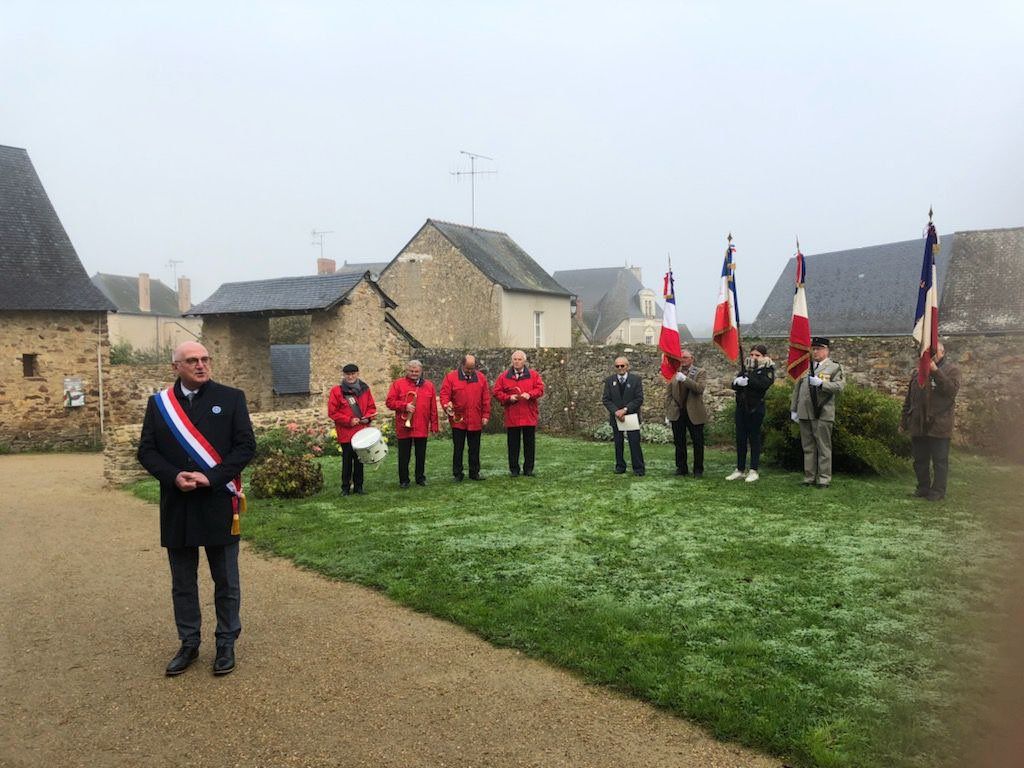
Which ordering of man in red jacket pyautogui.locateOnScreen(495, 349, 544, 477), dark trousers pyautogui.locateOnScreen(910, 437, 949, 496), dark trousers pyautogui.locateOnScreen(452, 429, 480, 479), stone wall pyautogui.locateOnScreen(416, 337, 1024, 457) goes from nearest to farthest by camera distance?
1. dark trousers pyautogui.locateOnScreen(910, 437, 949, 496)
2. dark trousers pyautogui.locateOnScreen(452, 429, 480, 479)
3. man in red jacket pyautogui.locateOnScreen(495, 349, 544, 477)
4. stone wall pyautogui.locateOnScreen(416, 337, 1024, 457)

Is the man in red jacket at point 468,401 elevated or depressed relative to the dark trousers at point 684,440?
elevated

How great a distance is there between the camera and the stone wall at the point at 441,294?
97.8 feet

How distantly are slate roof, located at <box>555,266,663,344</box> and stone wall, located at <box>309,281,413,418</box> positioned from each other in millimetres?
34959

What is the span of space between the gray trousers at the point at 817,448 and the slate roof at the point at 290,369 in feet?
55.8

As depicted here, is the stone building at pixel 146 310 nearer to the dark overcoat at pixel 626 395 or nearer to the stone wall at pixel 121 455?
the stone wall at pixel 121 455

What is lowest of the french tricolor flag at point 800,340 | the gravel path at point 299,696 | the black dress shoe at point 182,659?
the gravel path at point 299,696

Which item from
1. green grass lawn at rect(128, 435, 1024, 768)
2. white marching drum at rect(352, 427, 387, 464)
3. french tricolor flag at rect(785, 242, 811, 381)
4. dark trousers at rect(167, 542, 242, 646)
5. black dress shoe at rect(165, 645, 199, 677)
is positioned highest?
french tricolor flag at rect(785, 242, 811, 381)

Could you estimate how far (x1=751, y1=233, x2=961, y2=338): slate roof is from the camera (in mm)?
30844

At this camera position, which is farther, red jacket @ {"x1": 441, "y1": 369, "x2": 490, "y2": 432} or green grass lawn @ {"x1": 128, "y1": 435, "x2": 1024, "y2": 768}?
red jacket @ {"x1": 441, "y1": 369, "x2": 490, "y2": 432}

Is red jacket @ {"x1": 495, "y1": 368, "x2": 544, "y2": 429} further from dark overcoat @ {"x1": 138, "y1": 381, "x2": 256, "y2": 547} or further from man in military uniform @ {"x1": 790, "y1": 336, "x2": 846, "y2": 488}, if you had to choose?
dark overcoat @ {"x1": 138, "y1": 381, "x2": 256, "y2": 547}

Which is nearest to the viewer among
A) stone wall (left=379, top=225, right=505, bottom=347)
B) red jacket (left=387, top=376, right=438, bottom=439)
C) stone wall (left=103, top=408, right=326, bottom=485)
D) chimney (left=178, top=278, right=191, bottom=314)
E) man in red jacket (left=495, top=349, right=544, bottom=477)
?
red jacket (left=387, top=376, right=438, bottom=439)

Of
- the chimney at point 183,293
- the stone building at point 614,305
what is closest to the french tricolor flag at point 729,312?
the stone building at point 614,305

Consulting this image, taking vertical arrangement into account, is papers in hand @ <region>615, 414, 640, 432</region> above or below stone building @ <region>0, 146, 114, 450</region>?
below

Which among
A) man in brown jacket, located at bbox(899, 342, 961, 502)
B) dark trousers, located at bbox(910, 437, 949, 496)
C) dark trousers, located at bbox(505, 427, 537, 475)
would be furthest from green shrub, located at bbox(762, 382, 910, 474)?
dark trousers, located at bbox(505, 427, 537, 475)
